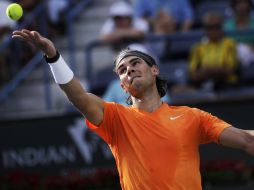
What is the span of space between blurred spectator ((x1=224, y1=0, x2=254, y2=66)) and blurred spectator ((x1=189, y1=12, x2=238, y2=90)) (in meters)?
0.30

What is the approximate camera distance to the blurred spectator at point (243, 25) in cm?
1145

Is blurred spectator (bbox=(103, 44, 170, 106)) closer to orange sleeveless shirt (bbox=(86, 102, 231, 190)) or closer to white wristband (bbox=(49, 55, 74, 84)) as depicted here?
orange sleeveless shirt (bbox=(86, 102, 231, 190))

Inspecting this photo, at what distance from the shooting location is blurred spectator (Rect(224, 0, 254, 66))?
11.5 meters

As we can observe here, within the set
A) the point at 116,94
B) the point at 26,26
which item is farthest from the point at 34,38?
the point at 26,26

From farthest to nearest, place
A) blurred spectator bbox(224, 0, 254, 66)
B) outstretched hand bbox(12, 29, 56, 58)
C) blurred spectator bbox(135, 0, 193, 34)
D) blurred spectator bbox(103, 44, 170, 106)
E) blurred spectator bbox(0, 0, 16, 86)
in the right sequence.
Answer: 1. blurred spectator bbox(0, 0, 16, 86)
2. blurred spectator bbox(135, 0, 193, 34)
3. blurred spectator bbox(224, 0, 254, 66)
4. blurred spectator bbox(103, 44, 170, 106)
5. outstretched hand bbox(12, 29, 56, 58)

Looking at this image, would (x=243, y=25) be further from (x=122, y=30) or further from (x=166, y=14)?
(x=122, y=30)

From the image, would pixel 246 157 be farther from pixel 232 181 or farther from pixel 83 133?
pixel 83 133

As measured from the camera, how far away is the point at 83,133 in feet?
37.7

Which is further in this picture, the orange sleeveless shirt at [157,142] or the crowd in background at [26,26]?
the crowd in background at [26,26]

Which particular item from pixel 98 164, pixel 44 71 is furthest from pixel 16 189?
pixel 44 71

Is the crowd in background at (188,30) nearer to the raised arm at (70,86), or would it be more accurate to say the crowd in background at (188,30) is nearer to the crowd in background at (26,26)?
the crowd in background at (26,26)

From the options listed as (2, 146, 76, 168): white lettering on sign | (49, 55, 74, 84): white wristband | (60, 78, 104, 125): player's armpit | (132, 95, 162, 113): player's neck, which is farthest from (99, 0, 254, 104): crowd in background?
(49, 55, 74, 84): white wristband

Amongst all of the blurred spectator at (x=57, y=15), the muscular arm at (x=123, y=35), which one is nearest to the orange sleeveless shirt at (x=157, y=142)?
the muscular arm at (x=123, y=35)

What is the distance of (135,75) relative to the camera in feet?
19.1
